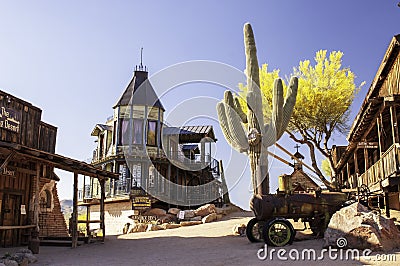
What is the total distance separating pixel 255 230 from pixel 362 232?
4070 mm

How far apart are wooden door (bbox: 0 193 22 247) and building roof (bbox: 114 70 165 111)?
1772 cm

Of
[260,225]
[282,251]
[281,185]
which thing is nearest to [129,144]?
[281,185]

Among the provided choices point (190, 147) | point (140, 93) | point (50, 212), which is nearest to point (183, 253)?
point (50, 212)

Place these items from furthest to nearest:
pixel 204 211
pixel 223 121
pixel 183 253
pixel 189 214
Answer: pixel 204 211
pixel 189 214
pixel 223 121
pixel 183 253

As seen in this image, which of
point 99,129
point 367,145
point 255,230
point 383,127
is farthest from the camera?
point 99,129

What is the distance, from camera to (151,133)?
107 ft

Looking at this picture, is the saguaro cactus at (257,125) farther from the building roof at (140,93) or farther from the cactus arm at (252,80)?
the building roof at (140,93)

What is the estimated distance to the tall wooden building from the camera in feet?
101

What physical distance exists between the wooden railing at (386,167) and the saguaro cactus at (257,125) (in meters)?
4.06

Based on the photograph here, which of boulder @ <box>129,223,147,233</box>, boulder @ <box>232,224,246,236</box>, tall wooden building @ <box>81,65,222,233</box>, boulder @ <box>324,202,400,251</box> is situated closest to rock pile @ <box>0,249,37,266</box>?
boulder @ <box>324,202,400,251</box>

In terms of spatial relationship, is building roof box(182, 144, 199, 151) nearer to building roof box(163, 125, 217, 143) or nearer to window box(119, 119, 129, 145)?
building roof box(163, 125, 217, 143)

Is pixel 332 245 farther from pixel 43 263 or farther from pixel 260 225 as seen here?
pixel 43 263

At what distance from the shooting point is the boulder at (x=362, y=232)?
10492 millimetres

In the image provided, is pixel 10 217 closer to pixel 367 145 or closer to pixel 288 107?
pixel 288 107
